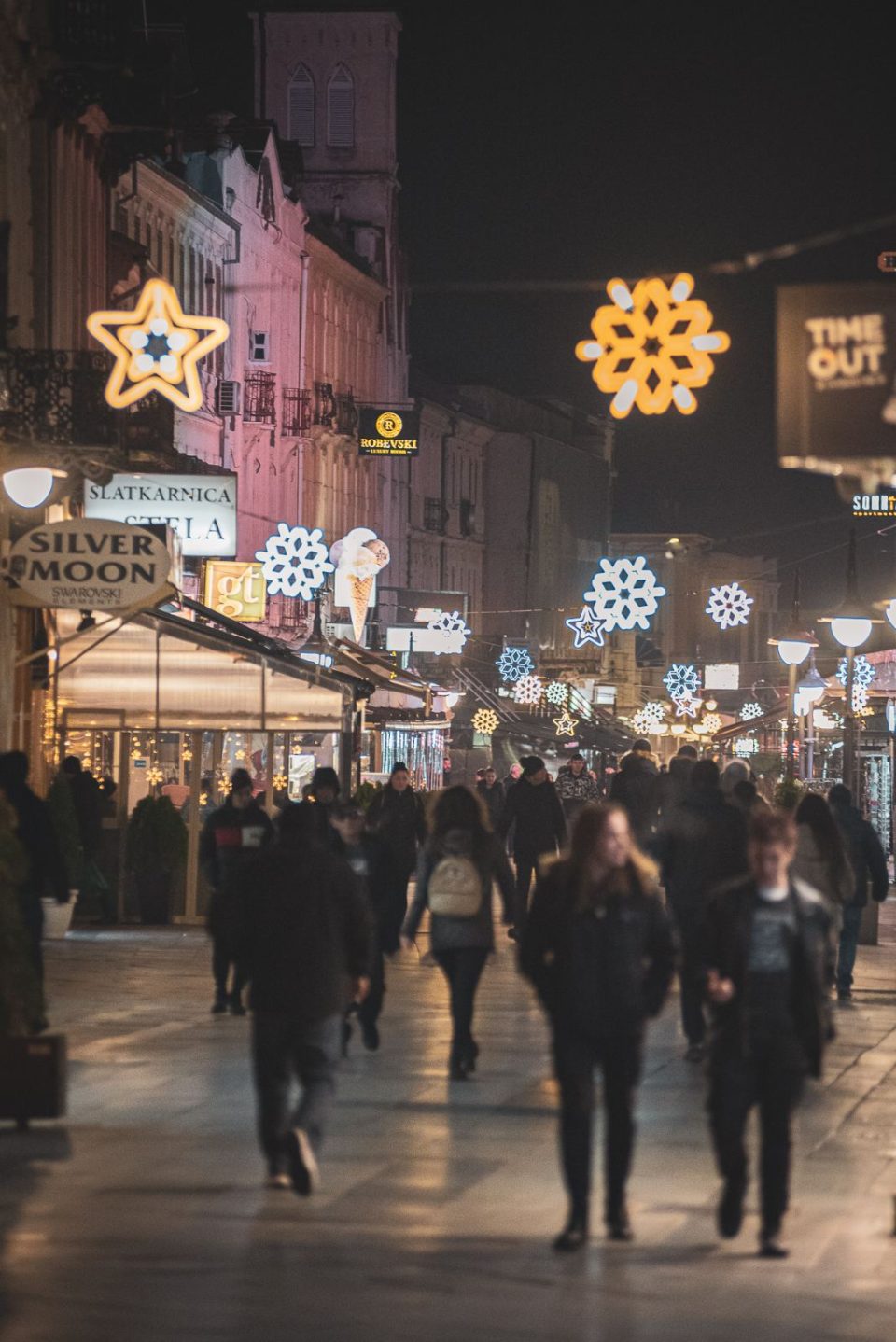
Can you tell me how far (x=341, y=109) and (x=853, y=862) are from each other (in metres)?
54.0

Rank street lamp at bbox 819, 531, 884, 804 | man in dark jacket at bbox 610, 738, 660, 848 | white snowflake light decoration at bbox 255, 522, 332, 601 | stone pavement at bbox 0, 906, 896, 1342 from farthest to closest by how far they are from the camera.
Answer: white snowflake light decoration at bbox 255, 522, 332, 601 → street lamp at bbox 819, 531, 884, 804 → man in dark jacket at bbox 610, 738, 660, 848 → stone pavement at bbox 0, 906, 896, 1342

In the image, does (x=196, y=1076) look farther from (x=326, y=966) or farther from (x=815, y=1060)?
(x=815, y=1060)

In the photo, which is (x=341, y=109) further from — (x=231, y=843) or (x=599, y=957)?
(x=599, y=957)

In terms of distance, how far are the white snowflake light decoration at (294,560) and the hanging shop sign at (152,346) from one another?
72.1ft

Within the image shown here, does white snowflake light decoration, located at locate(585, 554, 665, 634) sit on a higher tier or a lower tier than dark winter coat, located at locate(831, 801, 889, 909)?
higher

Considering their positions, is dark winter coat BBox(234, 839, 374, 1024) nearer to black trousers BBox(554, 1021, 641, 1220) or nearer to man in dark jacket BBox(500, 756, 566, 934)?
black trousers BBox(554, 1021, 641, 1220)

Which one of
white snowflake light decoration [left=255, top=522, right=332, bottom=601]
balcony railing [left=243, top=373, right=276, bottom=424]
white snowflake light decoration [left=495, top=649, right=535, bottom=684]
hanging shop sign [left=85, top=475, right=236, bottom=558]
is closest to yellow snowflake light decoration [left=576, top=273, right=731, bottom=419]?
hanging shop sign [left=85, top=475, right=236, bottom=558]

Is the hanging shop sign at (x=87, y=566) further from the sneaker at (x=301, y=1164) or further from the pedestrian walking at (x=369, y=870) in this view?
the sneaker at (x=301, y=1164)

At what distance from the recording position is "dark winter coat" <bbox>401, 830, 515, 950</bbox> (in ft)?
48.8

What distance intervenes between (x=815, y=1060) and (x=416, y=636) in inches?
2249

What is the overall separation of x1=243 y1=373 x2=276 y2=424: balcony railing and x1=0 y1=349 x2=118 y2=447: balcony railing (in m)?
29.3


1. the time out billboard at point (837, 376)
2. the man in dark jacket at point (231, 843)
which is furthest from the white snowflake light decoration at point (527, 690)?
the time out billboard at point (837, 376)

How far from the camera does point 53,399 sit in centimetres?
2719

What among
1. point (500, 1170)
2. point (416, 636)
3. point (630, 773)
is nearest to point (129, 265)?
point (630, 773)
